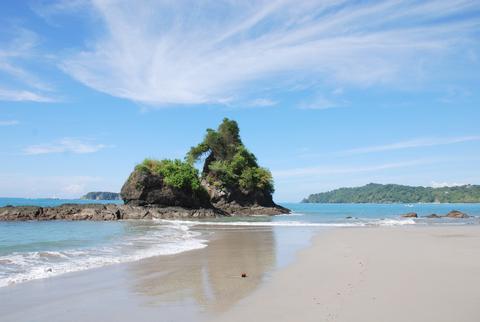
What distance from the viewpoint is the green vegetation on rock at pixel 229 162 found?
72863 millimetres

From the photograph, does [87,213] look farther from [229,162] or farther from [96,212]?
[229,162]

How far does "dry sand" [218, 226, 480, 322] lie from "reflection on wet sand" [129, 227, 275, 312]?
0.63 metres

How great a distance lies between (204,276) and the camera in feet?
38.4

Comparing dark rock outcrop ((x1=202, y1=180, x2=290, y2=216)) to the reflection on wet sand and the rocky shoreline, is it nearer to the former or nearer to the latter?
the rocky shoreline

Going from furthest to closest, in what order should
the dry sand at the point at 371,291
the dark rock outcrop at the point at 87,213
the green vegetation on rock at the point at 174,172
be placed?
1. the green vegetation on rock at the point at 174,172
2. the dark rock outcrop at the point at 87,213
3. the dry sand at the point at 371,291

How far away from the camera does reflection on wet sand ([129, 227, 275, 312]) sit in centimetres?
896

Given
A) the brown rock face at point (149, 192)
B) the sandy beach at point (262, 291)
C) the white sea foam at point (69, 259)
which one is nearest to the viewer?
the sandy beach at point (262, 291)

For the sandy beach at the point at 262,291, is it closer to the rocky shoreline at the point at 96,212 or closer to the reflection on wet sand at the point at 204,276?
the reflection on wet sand at the point at 204,276

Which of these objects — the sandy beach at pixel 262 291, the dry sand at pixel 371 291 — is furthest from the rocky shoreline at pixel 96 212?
the dry sand at pixel 371 291

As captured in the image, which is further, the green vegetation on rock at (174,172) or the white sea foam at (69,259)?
the green vegetation on rock at (174,172)

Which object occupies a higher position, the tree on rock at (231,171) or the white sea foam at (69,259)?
the tree on rock at (231,171)

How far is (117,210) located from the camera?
4972cm

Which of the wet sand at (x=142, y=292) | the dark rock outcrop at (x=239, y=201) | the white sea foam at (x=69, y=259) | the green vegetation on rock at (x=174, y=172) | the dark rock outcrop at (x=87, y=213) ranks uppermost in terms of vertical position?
the green vegetation on rock at (x=174, y=172)

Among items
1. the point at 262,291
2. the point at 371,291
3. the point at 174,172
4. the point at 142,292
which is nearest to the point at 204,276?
the point at 142,292
